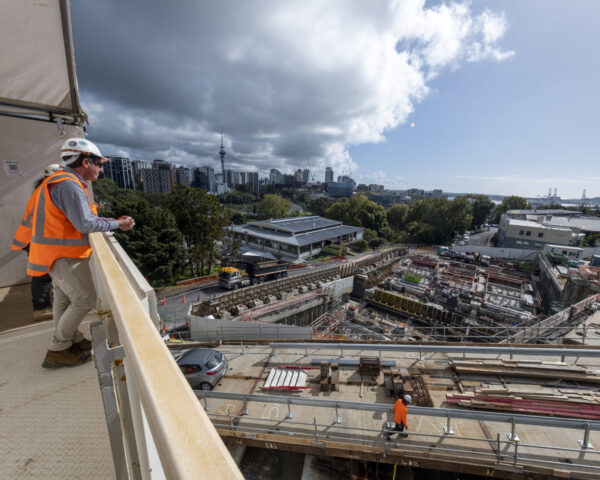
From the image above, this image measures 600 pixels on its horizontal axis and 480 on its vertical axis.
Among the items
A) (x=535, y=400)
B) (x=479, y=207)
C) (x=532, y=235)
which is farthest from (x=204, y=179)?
(x=535, y=400)

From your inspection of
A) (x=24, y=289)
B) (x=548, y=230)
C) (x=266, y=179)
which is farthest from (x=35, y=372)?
(x=266, y=179)

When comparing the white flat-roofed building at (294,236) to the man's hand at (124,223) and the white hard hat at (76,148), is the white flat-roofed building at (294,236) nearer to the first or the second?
the man's hand at (124,223)

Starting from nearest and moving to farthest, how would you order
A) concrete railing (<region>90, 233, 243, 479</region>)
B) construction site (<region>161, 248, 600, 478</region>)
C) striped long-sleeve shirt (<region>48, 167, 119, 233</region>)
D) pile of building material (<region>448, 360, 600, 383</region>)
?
concrete railing (<region>90, 233, 243, 479</region>), striped long-sleeve shirt (<region>48, 167, 119, 233</region>), construction site (<region>161, 248, 600, 478</region>), pile of building material (<region>448, 360, 600, 383</region>)

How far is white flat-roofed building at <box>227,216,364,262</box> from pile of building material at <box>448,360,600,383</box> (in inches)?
875

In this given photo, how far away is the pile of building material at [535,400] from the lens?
6.00m

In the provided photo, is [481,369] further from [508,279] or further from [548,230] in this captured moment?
[548,230]

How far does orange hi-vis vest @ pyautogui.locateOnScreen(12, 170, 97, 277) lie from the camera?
2.23 m

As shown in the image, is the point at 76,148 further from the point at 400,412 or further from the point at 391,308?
the point at 391,308

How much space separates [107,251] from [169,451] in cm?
176

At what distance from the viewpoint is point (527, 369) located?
23.8 ft

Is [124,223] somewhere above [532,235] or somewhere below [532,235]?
above

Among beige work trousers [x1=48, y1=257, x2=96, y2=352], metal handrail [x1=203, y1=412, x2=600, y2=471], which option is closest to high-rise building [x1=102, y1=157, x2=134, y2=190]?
metal handrail [x1=203, y1=412, x2=600, y2=471]

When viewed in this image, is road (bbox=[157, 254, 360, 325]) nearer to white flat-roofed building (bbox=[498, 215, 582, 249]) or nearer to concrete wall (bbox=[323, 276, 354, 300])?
concrete wall (bbox=[323, 276, 354, 300])

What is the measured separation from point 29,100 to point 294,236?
89.6ft
